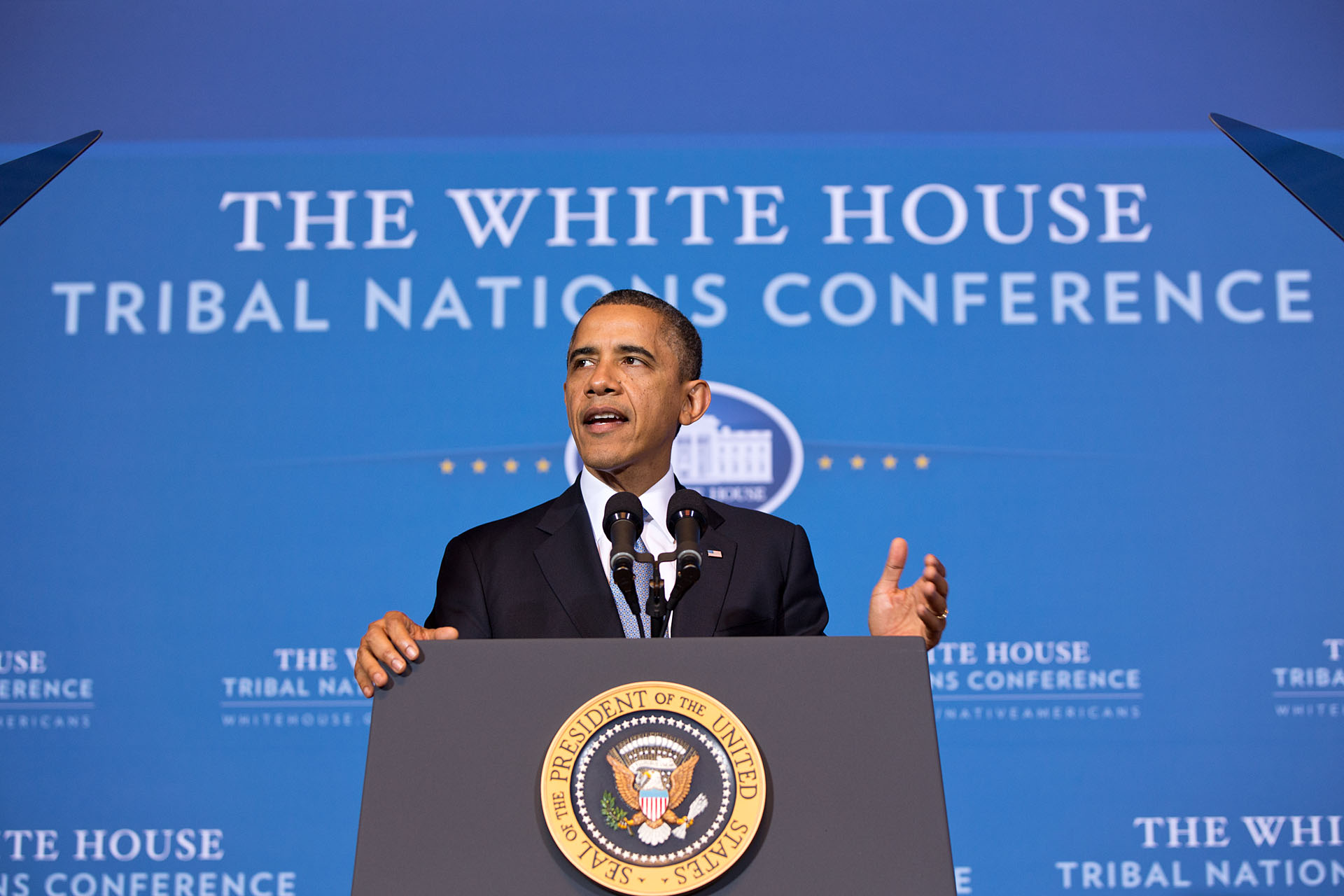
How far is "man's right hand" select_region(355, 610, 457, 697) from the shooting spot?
148 centimetres

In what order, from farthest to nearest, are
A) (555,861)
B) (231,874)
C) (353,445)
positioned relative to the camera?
(353,445)
(231,874)
(555,861)

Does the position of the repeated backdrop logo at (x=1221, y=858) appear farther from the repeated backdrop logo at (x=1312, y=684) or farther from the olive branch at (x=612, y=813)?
the olive branch at (x=612, y=813)

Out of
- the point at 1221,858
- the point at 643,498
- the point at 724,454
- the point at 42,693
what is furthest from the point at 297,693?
the point at 1221,858

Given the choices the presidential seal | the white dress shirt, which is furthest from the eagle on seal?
the white dress shirt

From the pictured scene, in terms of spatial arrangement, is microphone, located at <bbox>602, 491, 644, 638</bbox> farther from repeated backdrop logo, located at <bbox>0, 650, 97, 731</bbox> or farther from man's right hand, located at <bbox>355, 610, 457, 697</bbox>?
repeated backdrop logo, located at <bbox>0, 650, 97, 731</bbox>

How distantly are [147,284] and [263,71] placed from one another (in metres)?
0.72

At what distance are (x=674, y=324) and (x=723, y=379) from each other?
1140mm

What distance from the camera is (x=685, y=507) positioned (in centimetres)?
164

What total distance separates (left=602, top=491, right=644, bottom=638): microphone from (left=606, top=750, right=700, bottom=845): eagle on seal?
0.24 meters

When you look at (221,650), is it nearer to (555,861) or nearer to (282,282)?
(282,282)

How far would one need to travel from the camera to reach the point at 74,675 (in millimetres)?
3295

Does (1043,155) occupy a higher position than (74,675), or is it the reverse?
(1043,155)

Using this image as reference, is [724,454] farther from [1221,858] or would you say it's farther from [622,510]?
[622,510]

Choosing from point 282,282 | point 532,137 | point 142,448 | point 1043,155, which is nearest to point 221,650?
point 142,448
